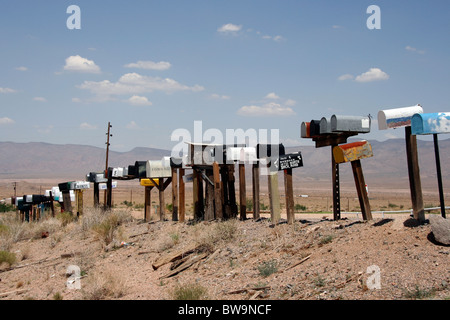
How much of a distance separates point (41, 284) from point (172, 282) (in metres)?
3.99

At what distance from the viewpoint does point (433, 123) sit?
859 centimetres

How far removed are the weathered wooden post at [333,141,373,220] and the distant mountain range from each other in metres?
88.6

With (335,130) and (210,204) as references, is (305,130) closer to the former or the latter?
(335,130)

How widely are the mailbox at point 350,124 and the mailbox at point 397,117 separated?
1.31m

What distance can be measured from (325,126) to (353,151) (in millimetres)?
868

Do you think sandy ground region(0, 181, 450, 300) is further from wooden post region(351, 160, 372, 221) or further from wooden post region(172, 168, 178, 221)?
wooden post region(172, 168, 178, 221)

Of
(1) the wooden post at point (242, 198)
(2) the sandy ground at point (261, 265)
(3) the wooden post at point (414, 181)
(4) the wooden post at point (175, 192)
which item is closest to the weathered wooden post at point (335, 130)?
(2) the sandy ground at point (261, 265)

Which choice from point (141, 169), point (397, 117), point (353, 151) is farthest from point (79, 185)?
Result: point (397, 117)

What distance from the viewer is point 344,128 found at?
10.7 metres

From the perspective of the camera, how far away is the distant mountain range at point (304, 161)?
117 m

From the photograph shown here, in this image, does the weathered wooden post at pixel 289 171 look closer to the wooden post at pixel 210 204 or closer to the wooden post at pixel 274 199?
the wooden post at pixel 274 199
